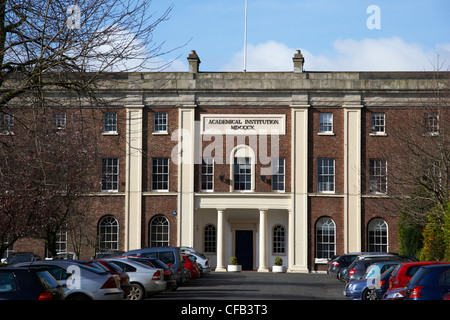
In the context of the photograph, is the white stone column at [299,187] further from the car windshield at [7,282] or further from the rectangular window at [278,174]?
the car windshield at [7,282]

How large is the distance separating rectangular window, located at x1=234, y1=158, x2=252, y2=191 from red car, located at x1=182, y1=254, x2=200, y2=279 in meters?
12.6

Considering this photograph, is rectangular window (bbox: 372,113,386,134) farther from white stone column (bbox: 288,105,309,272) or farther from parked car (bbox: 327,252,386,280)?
parked car (bbox: 327,252,386,280)

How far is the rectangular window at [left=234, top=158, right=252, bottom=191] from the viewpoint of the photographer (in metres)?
51.0

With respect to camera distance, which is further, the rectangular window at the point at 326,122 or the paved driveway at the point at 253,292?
the rectangular window at the point at 326,122

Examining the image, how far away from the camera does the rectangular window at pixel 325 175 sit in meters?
51.1

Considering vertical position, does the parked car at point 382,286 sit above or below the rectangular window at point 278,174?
below

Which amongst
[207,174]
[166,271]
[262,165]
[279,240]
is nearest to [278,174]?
[262,165]

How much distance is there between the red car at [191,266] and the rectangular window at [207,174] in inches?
489

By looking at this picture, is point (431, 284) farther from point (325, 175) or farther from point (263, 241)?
point (325, 175)

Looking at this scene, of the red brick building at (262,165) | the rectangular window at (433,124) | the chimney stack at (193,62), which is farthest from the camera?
the chimney stack at (193,62)

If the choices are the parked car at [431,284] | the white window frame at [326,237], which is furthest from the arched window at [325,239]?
the parked car at [431,284]

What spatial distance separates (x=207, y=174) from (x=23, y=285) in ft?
117

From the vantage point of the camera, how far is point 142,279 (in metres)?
25.5
